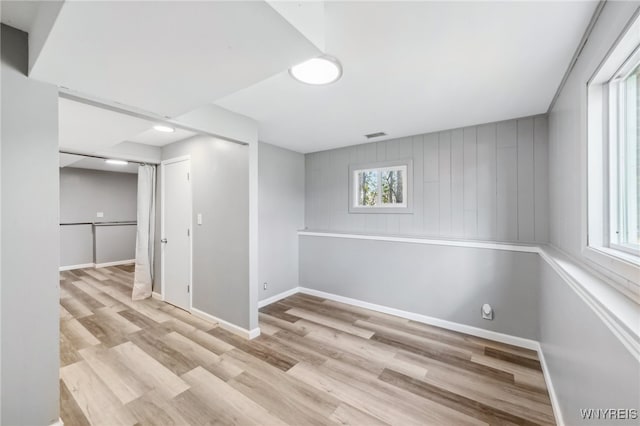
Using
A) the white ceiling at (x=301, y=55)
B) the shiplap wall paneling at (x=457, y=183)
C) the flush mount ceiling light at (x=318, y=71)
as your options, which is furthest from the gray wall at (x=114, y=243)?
the shiplap wall paneling at (x=457, y=183)

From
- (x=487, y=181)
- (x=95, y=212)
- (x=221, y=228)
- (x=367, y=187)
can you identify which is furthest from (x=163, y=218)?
(x=487, y=181)

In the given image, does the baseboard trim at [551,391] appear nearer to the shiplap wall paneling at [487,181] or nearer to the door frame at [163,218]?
the shiplap wall paneling at [487,181]

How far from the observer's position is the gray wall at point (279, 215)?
3572mm

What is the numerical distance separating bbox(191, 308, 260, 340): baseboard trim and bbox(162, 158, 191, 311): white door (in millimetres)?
262

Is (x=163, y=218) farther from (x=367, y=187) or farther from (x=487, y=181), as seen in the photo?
(x=487, y=181)

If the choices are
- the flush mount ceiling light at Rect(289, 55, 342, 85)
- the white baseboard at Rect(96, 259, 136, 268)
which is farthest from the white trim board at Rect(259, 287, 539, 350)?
the white baseboard at Rect(96, 259, 136, 268)

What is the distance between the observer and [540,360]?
89.4 inches

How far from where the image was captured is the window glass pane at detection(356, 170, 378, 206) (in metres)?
3.67

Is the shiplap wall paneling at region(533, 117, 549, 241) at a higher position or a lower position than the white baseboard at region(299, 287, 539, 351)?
higher

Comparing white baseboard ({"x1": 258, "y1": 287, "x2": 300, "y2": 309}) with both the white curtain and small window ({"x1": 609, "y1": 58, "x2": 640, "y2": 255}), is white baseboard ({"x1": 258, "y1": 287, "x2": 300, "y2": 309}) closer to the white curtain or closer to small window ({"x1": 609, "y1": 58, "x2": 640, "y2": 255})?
the white curtain

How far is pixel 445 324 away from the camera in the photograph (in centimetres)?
293

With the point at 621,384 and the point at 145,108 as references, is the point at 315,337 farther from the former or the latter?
the point at 145,108

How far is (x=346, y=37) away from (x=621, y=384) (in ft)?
6.07

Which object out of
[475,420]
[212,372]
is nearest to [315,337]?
[212,372]
